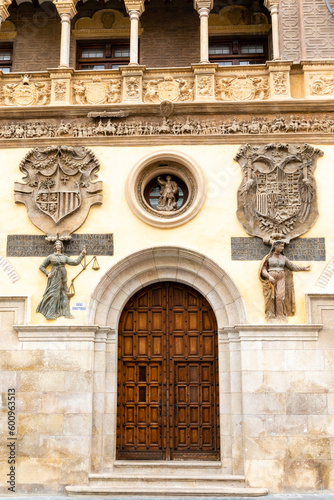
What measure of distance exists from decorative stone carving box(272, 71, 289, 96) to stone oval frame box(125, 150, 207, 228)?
8.35 feet

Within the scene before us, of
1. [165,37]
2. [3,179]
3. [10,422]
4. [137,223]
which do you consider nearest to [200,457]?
[10,422]

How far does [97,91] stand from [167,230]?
12.1 feet

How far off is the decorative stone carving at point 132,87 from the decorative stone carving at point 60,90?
56.1 inches

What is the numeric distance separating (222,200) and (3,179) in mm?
4909

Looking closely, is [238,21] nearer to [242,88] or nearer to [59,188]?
[242,88]

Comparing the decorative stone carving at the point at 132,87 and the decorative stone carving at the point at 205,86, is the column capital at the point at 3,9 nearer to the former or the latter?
the decorative stone carving at the point at 132,87

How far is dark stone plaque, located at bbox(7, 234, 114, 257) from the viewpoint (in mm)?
12102

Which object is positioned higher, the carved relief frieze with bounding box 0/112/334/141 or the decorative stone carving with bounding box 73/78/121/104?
the decorative stone carving with bounding box 73/78/121/104

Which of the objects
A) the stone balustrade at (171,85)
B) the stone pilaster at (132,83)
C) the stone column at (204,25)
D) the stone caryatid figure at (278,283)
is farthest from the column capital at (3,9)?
the stone caryatid figure at (278,283)

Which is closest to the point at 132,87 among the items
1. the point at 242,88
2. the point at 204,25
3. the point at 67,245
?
the point at 204,25

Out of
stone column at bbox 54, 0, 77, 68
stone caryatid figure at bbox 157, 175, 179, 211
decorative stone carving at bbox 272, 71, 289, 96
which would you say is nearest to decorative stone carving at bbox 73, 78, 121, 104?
stone column at bbox 54, 0, 77, 68

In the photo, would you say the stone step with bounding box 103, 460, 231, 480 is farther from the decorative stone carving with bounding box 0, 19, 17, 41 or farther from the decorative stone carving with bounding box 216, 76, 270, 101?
the decorative stone carving with bounding box 0, 19, 17, 41

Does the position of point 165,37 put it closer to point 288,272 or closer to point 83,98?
point 83,98

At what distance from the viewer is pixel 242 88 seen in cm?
1277
